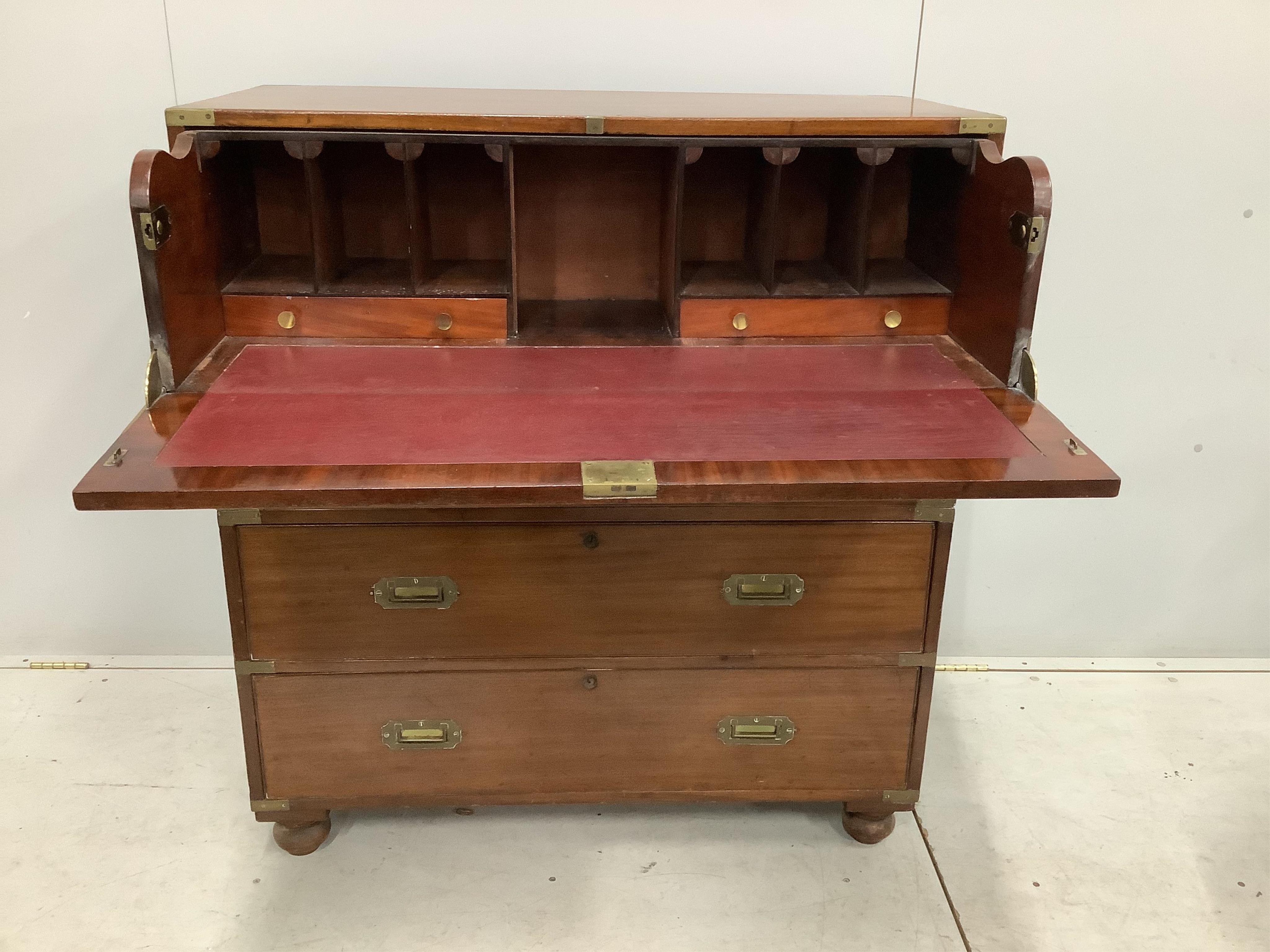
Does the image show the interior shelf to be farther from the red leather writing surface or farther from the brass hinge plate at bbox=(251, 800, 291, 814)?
the brass hinge plate at bbox=(251, 800, 291, 814)

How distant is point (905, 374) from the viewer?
5.44 ft

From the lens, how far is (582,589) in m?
1.65

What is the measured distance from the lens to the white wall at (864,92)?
80.1 inches

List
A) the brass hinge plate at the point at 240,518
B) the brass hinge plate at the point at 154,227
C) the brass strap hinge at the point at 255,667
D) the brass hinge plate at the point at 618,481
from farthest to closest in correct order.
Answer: the brass strap hinge at the point at 255,667 → the brass hinge plate at the point at 240,518 → the brass hinge plate at the point at 154,227 → the brass hinge plate at the point at 618,481

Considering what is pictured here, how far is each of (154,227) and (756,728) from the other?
4.17 ft

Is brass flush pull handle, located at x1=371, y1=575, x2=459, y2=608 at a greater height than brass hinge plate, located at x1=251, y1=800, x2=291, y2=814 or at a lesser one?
greater

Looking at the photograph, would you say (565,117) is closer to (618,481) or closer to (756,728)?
(618,481)

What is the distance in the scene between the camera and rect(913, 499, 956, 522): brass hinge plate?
162 cm

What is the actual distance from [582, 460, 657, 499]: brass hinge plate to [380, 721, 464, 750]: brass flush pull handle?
2.26 feet

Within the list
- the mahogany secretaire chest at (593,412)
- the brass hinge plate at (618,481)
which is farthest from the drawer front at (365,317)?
the brass hinge plate at (618,481)

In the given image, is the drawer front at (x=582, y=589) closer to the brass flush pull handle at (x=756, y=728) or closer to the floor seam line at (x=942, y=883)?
the brass flush pull handle at (x=756, y=728)

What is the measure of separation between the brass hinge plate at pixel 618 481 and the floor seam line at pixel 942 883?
1.08 m

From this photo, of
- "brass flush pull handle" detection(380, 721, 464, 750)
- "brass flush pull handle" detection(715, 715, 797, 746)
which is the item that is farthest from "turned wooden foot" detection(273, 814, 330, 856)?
"brass flush pull handle" detection(715, 715, 797, 746)

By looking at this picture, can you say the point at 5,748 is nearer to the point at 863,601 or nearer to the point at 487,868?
the point at 487,868
